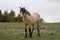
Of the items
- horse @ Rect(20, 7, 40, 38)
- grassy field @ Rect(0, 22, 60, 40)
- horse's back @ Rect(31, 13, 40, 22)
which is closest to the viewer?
horse @ Rect(20, 7, 40, 38)

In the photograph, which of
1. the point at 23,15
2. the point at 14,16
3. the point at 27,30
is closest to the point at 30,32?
the point at 27,30

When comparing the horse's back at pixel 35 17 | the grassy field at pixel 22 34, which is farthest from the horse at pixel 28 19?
the grassy field at pixel 22 34

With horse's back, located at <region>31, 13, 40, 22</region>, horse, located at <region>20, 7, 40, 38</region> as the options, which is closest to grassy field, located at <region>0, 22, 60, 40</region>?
horse, located at <region>20, 7, 40, 38</region>

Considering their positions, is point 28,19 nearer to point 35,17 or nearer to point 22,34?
point 35,17

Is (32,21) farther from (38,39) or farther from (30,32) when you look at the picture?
(38,39)

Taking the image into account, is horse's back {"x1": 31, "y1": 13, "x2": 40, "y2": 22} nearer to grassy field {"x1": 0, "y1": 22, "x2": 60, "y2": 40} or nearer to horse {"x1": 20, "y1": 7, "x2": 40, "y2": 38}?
horse {"x1": 20, "y1": 7, "x2": 40, "y2": 38}

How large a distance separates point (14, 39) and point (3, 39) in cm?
64

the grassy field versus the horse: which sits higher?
the horse

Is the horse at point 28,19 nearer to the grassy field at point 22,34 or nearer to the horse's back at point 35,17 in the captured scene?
the horse's back at point 35,17

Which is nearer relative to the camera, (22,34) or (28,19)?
(28,19)

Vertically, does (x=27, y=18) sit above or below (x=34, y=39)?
above

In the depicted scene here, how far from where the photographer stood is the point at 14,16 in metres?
69.7

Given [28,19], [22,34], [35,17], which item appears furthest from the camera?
[22,34]

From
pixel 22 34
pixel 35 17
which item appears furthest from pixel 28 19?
pixel 22 34
